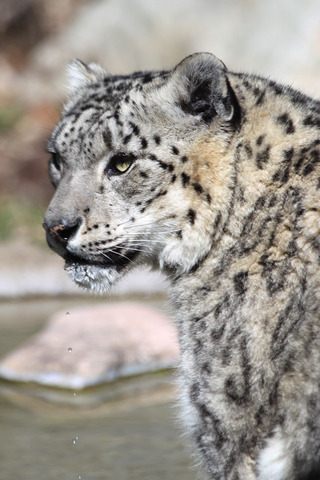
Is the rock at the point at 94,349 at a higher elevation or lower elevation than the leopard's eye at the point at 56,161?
lower

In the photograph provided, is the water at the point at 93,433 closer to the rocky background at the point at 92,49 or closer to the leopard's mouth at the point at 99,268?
the leopard's mouth at the point at 99,268

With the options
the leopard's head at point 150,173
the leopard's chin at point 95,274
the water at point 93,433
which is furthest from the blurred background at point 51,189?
the leopard's head at point 150,173

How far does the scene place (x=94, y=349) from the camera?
9.86 meters

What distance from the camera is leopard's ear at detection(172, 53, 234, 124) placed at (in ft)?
15.4

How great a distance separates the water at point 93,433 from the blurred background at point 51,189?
15 mm

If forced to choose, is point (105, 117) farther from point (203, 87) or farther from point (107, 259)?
point (107, 259)

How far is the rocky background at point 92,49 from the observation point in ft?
54.9

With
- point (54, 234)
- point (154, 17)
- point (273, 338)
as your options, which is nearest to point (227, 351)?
point (273, 338)

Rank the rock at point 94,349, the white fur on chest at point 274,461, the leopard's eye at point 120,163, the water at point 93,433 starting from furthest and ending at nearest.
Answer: the rock at point 94,349, the water at point 93,433, the leopard's eye at point 120,163, the white fur on chest at point 274,461

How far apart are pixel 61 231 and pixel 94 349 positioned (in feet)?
16.6

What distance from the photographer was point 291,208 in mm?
4559

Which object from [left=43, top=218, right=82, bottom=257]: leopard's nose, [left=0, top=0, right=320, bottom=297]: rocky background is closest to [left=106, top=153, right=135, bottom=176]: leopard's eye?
[left=43, top=218, right=82, bottom=257]: leopard's nose

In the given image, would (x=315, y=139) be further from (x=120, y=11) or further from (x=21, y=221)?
(x=120, y=11)

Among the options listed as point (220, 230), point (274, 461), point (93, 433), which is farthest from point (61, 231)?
point (93, 433)
